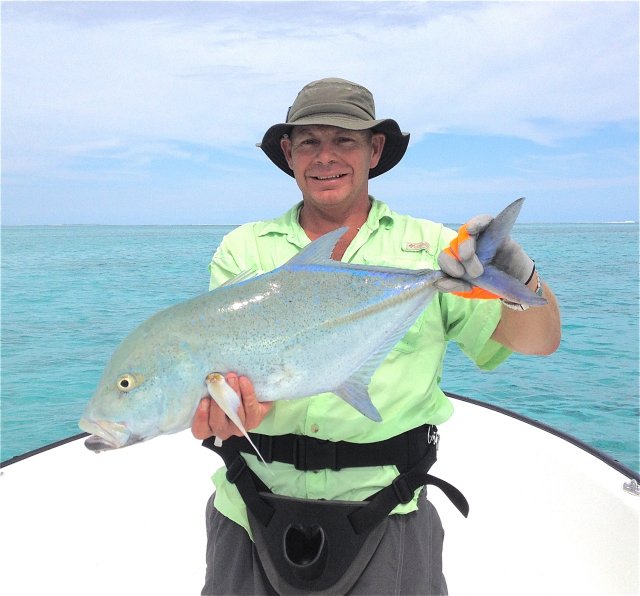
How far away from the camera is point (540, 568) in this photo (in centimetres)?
333

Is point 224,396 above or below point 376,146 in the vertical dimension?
below

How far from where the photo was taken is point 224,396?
5.61 feet

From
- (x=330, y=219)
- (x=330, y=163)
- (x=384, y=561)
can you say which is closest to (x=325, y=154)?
(x=330, y=163)

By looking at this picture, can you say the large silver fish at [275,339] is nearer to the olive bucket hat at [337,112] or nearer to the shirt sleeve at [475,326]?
the shirt sleeve at [475,326]

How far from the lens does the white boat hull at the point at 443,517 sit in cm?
322

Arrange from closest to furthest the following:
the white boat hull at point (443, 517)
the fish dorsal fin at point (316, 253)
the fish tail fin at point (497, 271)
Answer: the fish tail fin at point (497, 271)
the fish dorsal fin at point (316, 253)
the white boat hull at point (443, 517)

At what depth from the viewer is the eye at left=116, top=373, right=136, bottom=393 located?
174cm

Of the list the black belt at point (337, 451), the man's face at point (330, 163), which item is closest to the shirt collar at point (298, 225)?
the man's face at point (330, 163)

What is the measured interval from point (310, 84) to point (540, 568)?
10.0 feet

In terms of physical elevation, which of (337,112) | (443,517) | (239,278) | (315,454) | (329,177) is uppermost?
(337,112)

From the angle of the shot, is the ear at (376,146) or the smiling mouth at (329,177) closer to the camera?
the smiling mouth at (329,177)

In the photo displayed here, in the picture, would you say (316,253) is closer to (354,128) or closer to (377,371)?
(377,371)

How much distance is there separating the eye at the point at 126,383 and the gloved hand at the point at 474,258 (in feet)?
3.55

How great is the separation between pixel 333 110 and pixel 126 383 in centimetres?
142
